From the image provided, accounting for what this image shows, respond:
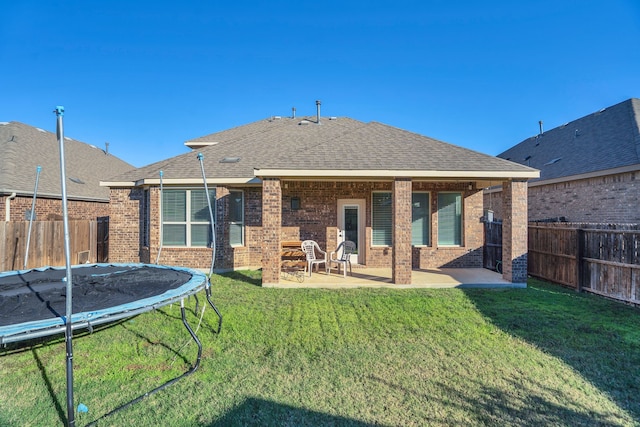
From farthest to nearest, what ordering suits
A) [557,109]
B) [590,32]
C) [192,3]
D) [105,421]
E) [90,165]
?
[557,109], [90,165], [590,32], [192,3], [105,421]

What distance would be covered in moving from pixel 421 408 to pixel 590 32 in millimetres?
13437

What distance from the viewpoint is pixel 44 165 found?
12680 mm

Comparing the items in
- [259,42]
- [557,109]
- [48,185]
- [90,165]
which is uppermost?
[259,42]

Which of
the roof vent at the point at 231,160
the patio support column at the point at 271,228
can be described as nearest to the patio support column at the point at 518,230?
the patio support column at the point at 271,228

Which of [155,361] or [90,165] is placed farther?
[90,165]

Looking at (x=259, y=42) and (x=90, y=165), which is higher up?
(x=259, y=42)

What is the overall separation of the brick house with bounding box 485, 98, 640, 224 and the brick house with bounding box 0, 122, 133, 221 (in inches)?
596

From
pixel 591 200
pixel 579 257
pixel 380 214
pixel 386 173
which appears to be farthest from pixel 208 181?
pixel 591 200

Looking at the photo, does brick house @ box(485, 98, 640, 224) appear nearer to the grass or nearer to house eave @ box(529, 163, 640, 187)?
house eave @ box(529, 163, 640, 187)

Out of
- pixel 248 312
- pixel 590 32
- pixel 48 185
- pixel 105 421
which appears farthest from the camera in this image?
pixel 48 185

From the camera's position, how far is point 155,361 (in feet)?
13.3

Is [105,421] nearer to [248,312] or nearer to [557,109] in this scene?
[248,312]

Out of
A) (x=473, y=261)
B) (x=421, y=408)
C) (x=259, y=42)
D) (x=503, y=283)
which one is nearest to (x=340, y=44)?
(x=259, y=42)

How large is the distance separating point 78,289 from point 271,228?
432cm
